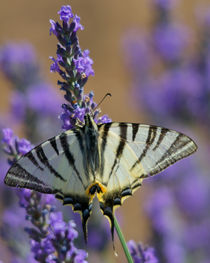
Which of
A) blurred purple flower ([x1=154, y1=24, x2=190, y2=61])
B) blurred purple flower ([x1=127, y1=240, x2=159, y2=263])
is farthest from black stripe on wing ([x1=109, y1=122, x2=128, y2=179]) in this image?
blurred purple flower ([x1=154, y1=24, x2=190, y2=61])

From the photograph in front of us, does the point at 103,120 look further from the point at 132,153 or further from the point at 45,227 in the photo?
the point at 45,227

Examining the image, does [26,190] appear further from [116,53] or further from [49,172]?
[116,53]

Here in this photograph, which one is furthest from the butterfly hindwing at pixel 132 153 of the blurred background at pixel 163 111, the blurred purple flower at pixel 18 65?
the blurred purple flower at pixel 18 65

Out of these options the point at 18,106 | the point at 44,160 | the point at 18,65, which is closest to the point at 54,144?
the point at 44,160

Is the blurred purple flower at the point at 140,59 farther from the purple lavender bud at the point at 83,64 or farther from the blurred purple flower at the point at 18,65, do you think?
the purple lavender bud at the point at 83,64

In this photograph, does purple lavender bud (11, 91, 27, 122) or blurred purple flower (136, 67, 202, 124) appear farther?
blurred purple flower (136, 67, 202, 124)

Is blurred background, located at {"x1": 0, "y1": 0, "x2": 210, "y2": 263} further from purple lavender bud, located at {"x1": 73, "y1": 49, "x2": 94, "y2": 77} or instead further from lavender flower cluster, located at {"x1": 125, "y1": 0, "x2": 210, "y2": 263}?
purple lavender bud, located at {"x1": 73, "y1": 49, "x2": 94, "y2": 77}

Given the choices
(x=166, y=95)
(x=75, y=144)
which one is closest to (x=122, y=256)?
(x=166, y=95)
